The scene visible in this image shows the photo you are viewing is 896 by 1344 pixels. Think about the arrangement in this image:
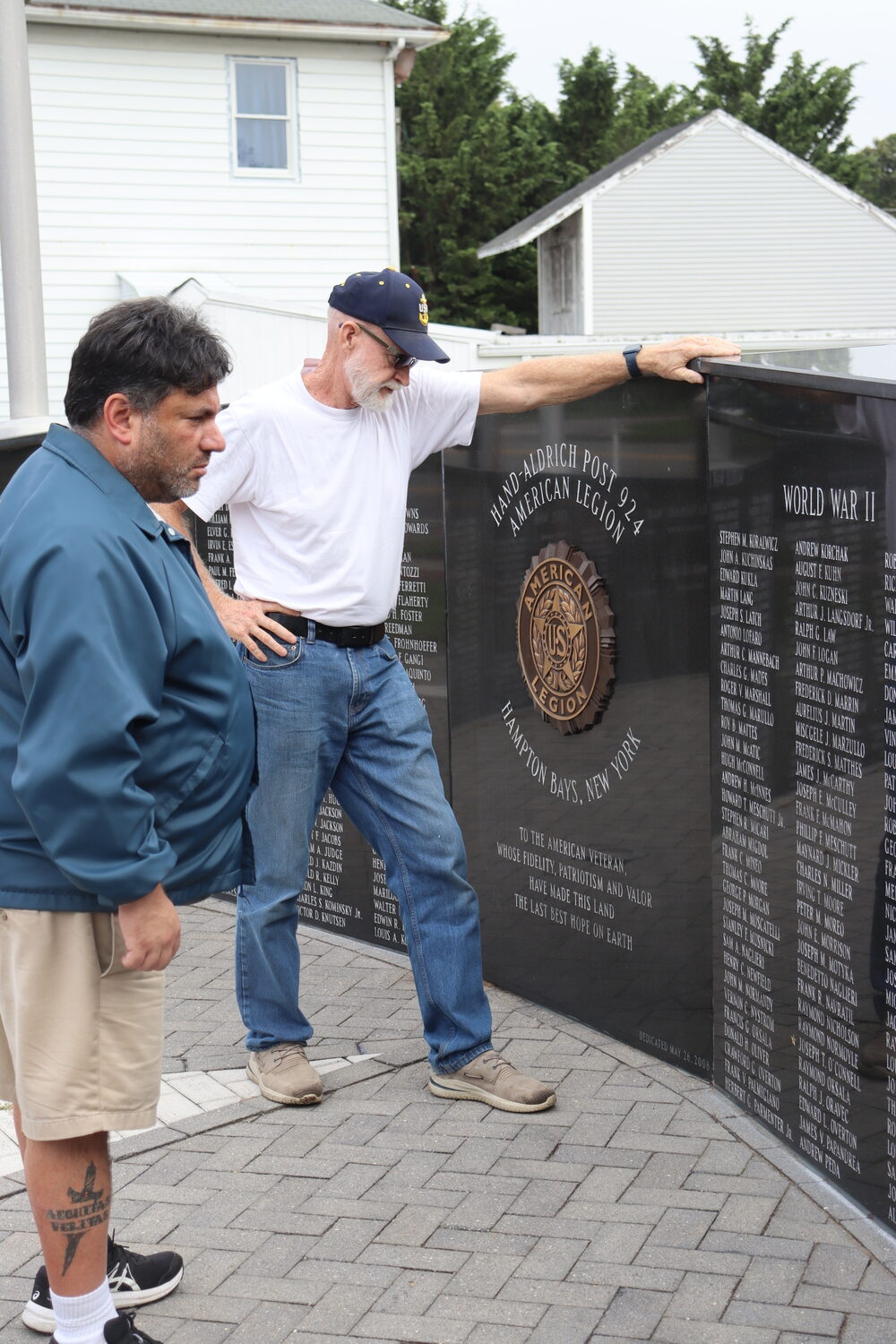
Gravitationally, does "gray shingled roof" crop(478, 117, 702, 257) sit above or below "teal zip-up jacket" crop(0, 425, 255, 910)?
above

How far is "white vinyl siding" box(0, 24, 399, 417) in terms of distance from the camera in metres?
22.1

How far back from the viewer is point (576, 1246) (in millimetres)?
3346

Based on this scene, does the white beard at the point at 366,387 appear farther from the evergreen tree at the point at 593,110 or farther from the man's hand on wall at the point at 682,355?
the evergreen tree at the point at 593,110

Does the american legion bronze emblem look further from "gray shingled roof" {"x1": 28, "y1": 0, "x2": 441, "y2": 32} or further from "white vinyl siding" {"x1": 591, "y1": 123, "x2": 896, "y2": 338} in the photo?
"white vinyl siding" {"x1": 591, "y1": 123, "x2": 896, "y2": 338}

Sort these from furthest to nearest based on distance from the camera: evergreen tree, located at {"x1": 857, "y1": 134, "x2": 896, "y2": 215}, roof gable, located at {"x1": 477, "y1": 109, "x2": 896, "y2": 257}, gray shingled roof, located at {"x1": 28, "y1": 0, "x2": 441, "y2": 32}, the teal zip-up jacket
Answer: evergreen tree, located at {"x1": 857, "y1": 134, "x2": 896, "y2": 215} → roof gable, located at {"x1": 477, "y1": 109, "x2": 896, "y2": 257} → gray shingled roof, located at {"x1": 28, "y1": 0, "x2": 441, "y2": 32} → the teal zip-up jacket

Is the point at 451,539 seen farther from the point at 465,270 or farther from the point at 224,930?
the point at 465,270

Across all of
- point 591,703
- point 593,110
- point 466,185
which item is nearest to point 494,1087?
point 591,703

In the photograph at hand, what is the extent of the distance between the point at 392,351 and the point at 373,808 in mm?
1207

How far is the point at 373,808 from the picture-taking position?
4.23 metres

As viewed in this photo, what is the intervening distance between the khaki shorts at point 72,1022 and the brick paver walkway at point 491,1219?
617 mm

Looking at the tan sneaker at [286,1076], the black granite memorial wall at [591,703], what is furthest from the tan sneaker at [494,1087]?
the black granite memorial wall at [591,703]

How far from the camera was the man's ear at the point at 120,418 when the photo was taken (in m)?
2.78

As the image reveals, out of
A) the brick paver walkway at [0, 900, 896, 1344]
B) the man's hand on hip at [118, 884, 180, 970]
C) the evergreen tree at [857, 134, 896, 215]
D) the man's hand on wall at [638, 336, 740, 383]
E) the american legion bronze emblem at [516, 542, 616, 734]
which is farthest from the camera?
the evergreen tree at [857, 134, 896, 215]

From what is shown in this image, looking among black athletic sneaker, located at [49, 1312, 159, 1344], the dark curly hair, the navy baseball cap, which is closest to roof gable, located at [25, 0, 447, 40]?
the navy baseball cap
